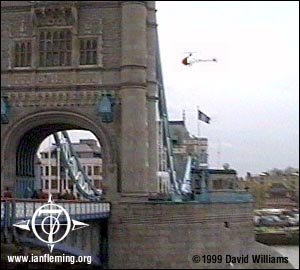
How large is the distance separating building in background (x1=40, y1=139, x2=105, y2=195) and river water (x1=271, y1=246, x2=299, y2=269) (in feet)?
13.6

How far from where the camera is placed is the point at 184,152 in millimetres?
26359

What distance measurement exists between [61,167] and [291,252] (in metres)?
7.87

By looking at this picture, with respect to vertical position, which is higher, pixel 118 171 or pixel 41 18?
pixel 41 18

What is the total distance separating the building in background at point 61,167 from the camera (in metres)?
20.3

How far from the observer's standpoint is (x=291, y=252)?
15352 millimetres

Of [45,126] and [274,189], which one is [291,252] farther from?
[45,126]

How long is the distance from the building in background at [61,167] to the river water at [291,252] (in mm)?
4145

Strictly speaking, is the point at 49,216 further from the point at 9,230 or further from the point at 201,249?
the point at 201,249

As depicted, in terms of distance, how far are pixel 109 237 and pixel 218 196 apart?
2.90 m

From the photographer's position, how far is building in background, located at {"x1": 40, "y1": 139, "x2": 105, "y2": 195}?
20328 mm

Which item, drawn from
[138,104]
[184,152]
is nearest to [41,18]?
[138,104]

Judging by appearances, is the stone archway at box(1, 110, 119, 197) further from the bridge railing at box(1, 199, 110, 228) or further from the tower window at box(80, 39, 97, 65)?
the bridge railing at box(1, 199, 110, 228)

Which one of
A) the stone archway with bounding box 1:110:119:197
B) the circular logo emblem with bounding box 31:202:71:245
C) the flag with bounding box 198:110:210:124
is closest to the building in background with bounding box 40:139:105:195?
the stone archway with bounding box 1:110:119:197

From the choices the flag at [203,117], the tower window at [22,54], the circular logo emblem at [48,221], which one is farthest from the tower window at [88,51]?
the circular logo emblem at [48,221]
